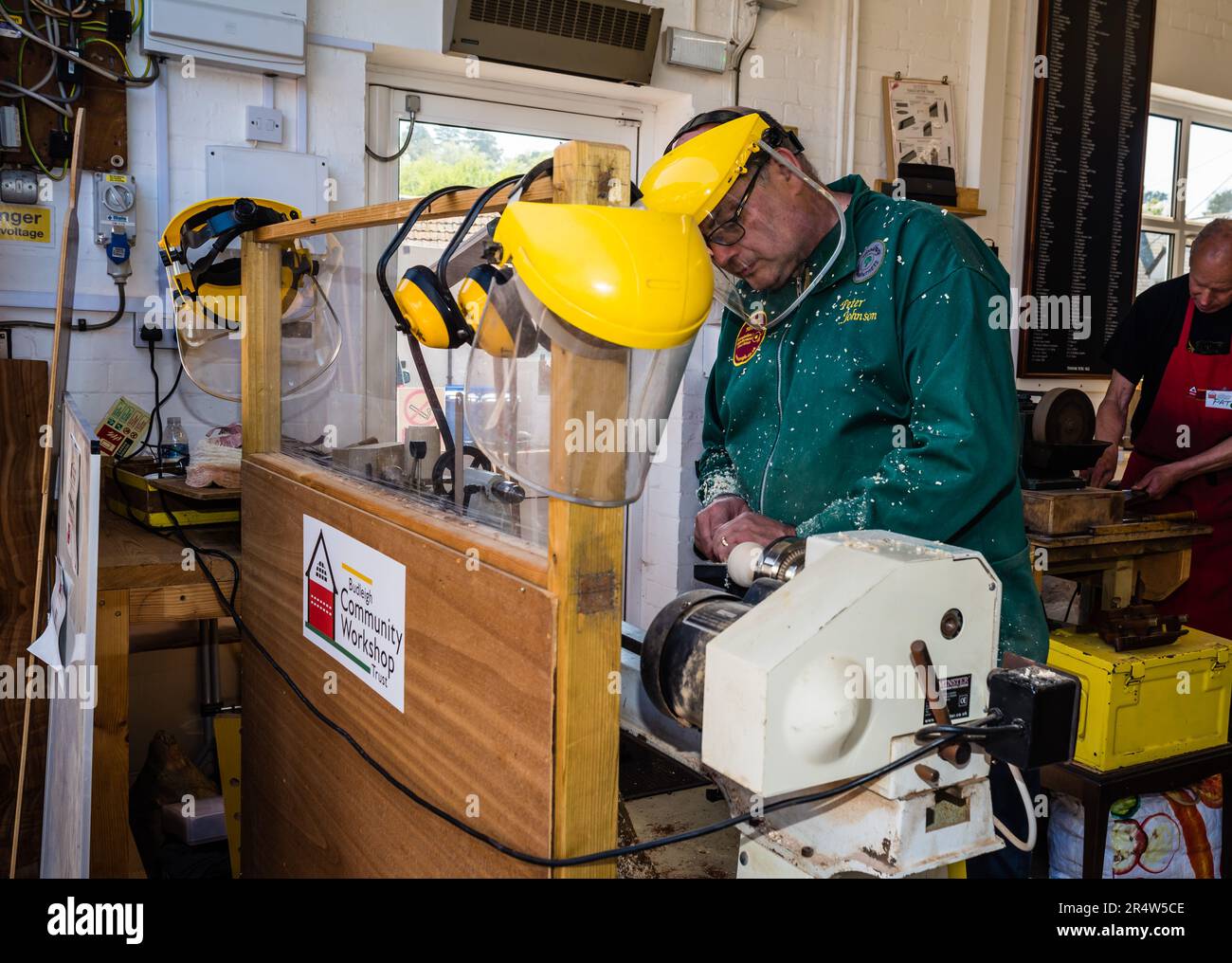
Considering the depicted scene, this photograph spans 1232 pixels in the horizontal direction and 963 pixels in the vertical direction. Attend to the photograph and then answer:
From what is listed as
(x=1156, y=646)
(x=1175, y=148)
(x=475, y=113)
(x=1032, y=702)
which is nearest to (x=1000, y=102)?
(x=1175, y=148)

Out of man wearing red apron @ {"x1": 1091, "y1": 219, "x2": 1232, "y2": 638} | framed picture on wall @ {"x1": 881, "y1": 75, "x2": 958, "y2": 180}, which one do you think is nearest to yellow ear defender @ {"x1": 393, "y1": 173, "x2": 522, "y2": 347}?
man wearing red apron @ {"x1": 1091, "y1": 219, "x2": 1232, "y2": 638}

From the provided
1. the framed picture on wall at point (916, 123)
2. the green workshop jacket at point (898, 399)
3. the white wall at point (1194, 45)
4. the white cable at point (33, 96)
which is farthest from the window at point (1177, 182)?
the white cable at point (33, 96)

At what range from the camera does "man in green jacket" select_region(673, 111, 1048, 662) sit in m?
1.36

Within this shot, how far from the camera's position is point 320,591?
1.42 m

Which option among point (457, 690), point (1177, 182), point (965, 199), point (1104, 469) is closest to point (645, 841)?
point (457, 690)

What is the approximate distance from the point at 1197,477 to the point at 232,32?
3113 mm

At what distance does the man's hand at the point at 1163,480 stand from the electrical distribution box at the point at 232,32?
280 centimetres

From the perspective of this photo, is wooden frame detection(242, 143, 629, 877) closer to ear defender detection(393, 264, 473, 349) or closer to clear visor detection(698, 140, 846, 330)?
ear defender detection(393, 264, 473, 349)

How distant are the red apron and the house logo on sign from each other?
2660mm

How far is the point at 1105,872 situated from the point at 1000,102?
3129mm

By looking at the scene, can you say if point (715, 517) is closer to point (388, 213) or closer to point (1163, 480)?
point (388, 213)

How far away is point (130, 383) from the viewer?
290 centimetres

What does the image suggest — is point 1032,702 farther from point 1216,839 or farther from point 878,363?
point 1216,839

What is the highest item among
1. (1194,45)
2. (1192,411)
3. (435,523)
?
(1194,45)
